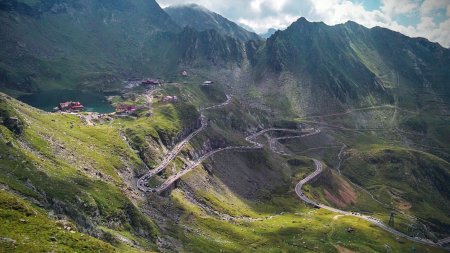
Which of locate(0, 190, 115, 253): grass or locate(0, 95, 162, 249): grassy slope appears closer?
locate(0, 190, 115, 253): grass

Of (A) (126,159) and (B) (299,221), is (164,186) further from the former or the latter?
(B) (299,221)

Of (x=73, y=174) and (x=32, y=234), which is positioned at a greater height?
(x=32, y=234)

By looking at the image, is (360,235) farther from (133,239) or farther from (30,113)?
(30,113)

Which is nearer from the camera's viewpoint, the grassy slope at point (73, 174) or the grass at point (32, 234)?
the grass at point (32, 234)

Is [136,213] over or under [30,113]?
under

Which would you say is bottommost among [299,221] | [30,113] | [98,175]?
[299,221]

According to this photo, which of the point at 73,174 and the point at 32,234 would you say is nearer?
the point at 32,234

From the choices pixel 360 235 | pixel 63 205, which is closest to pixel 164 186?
pixel 63 205

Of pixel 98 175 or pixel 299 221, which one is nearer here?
pixel 98 175

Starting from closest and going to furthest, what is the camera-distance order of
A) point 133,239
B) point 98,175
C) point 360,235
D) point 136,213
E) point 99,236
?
point 99,236 → point 133,239 → point 136,213 → point 98,175 → point 360,235

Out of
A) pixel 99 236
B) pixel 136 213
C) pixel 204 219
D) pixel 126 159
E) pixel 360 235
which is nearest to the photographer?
pixel 99 236
